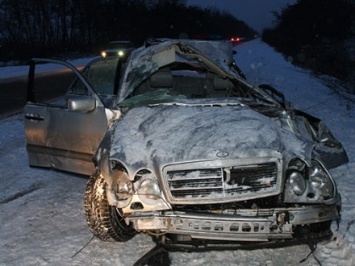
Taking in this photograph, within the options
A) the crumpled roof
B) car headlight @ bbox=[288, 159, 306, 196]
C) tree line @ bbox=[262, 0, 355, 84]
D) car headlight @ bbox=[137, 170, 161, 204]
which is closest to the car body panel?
the crumpled roof

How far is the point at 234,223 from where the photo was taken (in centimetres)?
332

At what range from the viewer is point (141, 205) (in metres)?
3.47

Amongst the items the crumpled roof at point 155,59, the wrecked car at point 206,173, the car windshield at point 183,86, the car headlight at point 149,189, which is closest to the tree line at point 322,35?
the car windshield at point 183,86

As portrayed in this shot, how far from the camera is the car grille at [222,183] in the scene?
135 inches

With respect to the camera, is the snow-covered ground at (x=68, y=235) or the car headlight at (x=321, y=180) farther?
the snow-covered ground at (x=68, y=235)

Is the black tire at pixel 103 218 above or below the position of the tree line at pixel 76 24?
above

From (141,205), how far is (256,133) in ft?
3.57

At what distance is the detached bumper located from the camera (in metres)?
3.32

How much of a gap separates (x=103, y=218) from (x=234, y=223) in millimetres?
1140

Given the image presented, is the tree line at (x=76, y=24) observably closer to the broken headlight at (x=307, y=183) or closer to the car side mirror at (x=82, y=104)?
the car side mirror at (x=82, y=104)

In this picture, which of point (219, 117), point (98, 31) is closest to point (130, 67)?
point (219, 117)

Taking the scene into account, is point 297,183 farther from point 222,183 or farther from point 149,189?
point 149,189

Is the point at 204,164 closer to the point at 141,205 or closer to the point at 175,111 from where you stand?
the point at 141,205

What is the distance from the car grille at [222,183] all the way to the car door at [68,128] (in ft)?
5.49
